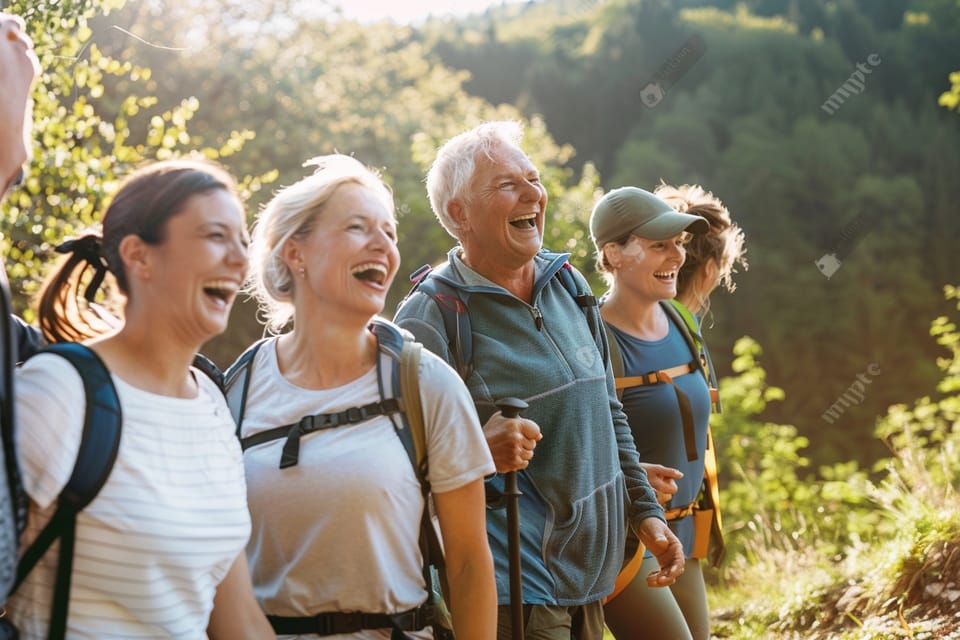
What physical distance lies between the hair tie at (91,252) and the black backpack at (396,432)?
0.41 metres

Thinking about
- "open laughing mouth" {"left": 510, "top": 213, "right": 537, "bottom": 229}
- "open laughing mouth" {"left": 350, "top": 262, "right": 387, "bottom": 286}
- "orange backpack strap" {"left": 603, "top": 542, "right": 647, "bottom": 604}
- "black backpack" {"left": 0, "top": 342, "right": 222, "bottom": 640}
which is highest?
"open laughing mouth" {"left": 510, "top": 213, "right": 537, "bottom": 229}

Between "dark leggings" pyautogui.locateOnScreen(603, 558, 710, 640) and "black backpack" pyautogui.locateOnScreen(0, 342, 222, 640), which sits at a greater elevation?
"black backpack" pyautogui.locateOnScreen(0, 342, 222, 640)

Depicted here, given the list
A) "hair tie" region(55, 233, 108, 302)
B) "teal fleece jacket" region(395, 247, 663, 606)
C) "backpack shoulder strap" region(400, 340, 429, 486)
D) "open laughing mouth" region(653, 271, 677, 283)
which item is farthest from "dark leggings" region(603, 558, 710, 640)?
"hair tie" region(55, 233, 108, 302)

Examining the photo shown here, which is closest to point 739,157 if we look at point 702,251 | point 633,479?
point 702,251

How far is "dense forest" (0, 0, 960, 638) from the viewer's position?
6.95 m

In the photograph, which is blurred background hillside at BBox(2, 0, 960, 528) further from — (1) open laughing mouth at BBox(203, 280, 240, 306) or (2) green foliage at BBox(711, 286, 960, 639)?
(2) green foliage at BBox(711, 286, 960, 639)

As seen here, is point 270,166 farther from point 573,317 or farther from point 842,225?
point 842,225

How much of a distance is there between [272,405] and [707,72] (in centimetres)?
5355

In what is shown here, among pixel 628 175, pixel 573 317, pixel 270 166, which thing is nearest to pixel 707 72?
pixel 628 175

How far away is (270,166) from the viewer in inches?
906

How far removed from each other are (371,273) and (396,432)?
36cm

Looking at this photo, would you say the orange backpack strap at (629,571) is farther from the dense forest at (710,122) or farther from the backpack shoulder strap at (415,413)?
the dense forest at (710,122)


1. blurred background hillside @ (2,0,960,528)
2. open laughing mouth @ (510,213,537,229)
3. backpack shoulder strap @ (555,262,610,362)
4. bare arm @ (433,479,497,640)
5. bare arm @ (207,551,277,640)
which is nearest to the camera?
bare arm @ (207,551,277,640)

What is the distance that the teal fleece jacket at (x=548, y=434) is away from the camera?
323 centimetres
